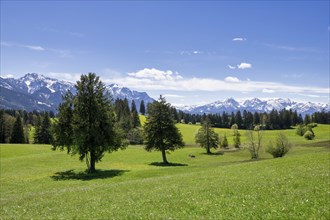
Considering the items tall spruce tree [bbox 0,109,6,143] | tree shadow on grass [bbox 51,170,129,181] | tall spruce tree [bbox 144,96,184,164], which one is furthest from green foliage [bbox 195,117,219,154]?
tall spruce tree [bbox 0,109,6,143]

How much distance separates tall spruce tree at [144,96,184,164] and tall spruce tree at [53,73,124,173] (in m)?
18.5

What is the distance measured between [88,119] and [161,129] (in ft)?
77.4

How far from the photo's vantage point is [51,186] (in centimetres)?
4150

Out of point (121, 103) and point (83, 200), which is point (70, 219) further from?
point (121, 103)

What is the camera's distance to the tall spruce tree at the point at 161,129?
244 feet

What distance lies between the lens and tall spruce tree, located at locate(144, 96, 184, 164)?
7425cm

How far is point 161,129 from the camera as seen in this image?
74562 mm

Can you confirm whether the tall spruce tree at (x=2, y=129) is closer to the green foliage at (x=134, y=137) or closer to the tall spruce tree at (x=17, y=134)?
the tall spruce tree at (x=17, y=134)

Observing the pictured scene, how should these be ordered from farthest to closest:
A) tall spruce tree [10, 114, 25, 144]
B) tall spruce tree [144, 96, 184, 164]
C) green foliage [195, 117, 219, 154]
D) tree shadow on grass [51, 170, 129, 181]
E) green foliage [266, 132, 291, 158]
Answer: tall spruce tree [10, 114, 25, 144]
green foliage [195, 117, 219, 154]
green foliage [266, 132, 291, 158]
tall spruce tree [144, 96, 184, 164]
tree shadow on grass [51, 170, 129, 181]

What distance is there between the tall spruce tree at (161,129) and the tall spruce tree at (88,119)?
18.5 meters

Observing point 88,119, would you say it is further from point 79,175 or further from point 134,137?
point 134,137

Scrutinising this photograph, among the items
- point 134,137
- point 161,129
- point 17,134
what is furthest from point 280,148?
point 17,134

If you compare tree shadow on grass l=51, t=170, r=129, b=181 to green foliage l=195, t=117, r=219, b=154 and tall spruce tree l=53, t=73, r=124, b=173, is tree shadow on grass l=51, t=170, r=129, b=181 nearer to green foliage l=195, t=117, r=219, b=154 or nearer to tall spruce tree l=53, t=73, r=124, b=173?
tall spruce tree l=53, t=73, r=124, b=173

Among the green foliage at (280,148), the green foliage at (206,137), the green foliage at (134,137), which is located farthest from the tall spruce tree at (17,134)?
the green foliage at (280,148)
